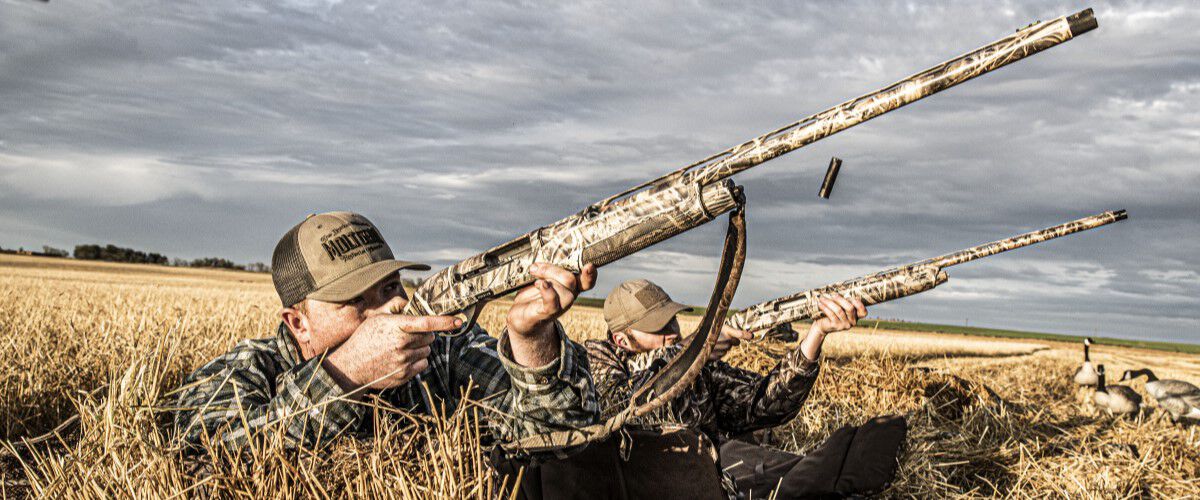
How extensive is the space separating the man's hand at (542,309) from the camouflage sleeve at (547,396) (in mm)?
43

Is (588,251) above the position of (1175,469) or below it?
above

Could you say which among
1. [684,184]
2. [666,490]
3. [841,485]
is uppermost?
[684,184]

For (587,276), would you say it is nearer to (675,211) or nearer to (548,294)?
(548,294)

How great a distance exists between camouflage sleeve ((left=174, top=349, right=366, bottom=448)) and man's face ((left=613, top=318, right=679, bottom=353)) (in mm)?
2868

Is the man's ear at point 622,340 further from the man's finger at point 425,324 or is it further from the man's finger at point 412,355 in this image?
the man's finger at point 425,324

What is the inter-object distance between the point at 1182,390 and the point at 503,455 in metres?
14.6

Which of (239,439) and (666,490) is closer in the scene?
(239,439)

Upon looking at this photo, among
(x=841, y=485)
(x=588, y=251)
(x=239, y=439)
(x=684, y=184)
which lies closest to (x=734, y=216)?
(x=684, y=184)

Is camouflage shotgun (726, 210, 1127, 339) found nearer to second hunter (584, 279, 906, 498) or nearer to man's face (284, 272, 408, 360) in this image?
second hunter (584, 279, 906, 498)

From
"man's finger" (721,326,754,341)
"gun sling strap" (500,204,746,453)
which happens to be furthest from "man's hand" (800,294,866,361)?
"gun sling strap" (500,204,746,453)

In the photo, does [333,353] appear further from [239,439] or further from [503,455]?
[503,455]

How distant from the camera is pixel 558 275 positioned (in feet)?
9.33

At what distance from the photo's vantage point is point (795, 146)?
2.82m

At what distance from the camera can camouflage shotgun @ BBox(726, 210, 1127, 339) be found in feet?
19.1
